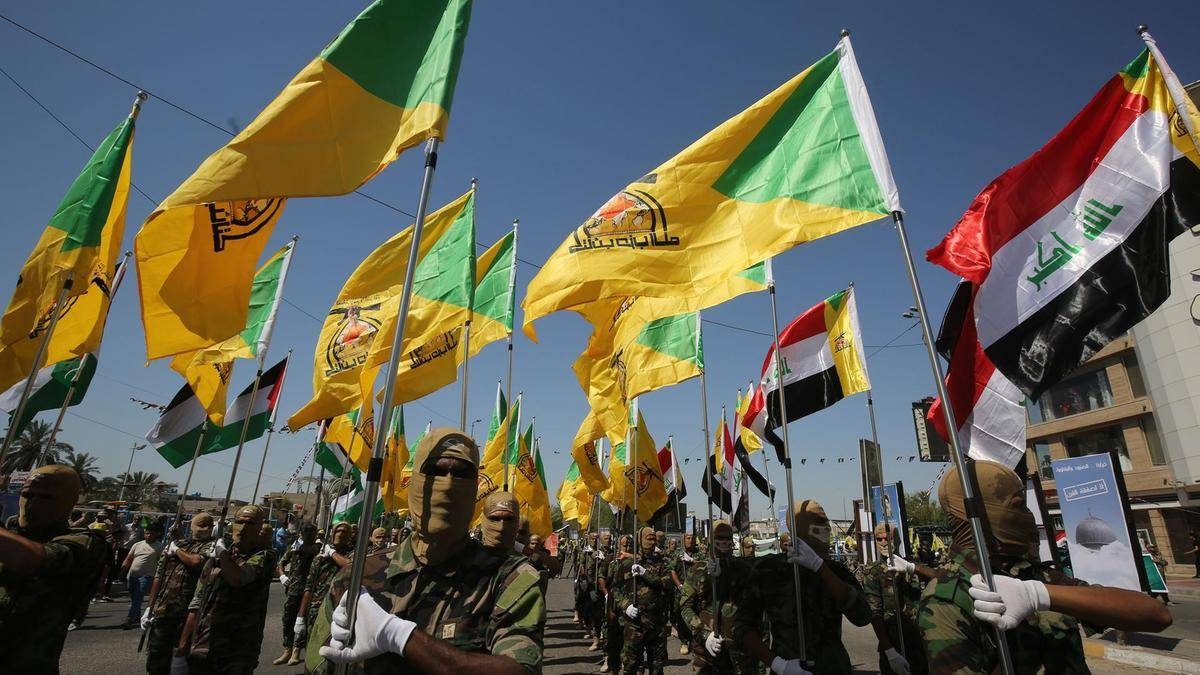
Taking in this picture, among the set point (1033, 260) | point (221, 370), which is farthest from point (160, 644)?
point (1033, 260)

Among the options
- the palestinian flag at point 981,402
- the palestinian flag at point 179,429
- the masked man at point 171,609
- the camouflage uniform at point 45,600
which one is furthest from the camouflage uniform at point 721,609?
the palestinian flag at point 179,429

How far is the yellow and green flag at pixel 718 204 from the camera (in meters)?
4.55

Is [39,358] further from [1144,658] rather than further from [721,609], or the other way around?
[1144,658]

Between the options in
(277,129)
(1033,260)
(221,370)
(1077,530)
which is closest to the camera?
(277,129)

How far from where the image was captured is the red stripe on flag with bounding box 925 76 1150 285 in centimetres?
409

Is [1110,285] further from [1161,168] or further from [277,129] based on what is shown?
[277,129]

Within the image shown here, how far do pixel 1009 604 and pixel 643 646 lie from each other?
7.64m

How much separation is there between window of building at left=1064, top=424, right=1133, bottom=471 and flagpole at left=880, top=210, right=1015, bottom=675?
117 ft

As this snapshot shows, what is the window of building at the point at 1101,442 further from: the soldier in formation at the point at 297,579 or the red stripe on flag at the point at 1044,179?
the soldier in formation at the point at 297,579

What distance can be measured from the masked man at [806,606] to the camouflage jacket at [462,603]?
3.11 meters

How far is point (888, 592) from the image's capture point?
8477 millimetres

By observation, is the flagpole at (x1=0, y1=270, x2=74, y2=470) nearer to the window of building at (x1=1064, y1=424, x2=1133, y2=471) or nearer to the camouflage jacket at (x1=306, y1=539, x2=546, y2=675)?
the camouflage jacket at (x1=306, y1=539, x2=546, y2=675)

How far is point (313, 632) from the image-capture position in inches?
109

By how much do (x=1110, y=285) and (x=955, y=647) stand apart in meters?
2.60
